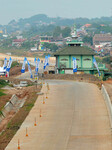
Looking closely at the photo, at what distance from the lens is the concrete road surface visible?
100 feet

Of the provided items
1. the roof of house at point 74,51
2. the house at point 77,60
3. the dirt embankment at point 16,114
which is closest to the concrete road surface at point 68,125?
the dirt embankment at point 16,114

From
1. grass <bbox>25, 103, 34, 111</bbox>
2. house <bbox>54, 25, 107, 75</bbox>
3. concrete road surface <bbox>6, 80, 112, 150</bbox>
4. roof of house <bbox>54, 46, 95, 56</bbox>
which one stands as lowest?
concrete road surface <bbox>6, 80, 112, 150</bbox>

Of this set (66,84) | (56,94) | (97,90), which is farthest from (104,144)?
(66,84)

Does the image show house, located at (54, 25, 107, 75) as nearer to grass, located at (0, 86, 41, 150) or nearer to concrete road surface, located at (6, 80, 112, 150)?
concrete road surface, located at (6, 80, 112, 150)

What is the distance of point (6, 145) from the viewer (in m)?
30.8

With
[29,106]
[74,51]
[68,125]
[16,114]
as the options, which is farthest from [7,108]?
[74,51]

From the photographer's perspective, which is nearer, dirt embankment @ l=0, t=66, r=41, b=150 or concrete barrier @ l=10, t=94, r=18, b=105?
dirt embankment @ l=0, t=66, r=41, b=150

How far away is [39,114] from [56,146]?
1124 cm

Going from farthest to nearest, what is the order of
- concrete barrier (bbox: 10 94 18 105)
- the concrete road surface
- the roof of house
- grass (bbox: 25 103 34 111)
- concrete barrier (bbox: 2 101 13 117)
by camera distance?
the roof of house, concrete barrier (bbox: 10 94 18 105), grass (bbox: 25 103 34 111), concrete barrier (bbox: 2 101 13 117), the concrete road surface

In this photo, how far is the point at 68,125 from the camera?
36.3 m

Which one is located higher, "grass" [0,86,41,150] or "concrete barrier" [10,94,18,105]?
"concrete barrier" [10,94,18,105]

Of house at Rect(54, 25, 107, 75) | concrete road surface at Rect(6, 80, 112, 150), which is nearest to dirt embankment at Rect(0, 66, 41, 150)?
concrete road surface at Rect(6, 80, 112, 150)

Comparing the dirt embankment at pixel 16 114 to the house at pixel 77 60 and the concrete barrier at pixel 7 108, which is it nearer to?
the concrete barrier at pixel 7 108

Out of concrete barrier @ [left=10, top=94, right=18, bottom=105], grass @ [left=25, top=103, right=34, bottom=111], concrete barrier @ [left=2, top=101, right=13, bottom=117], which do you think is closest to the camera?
concrete barrier @ [left=2, top=101, right=13, bottom=117]
